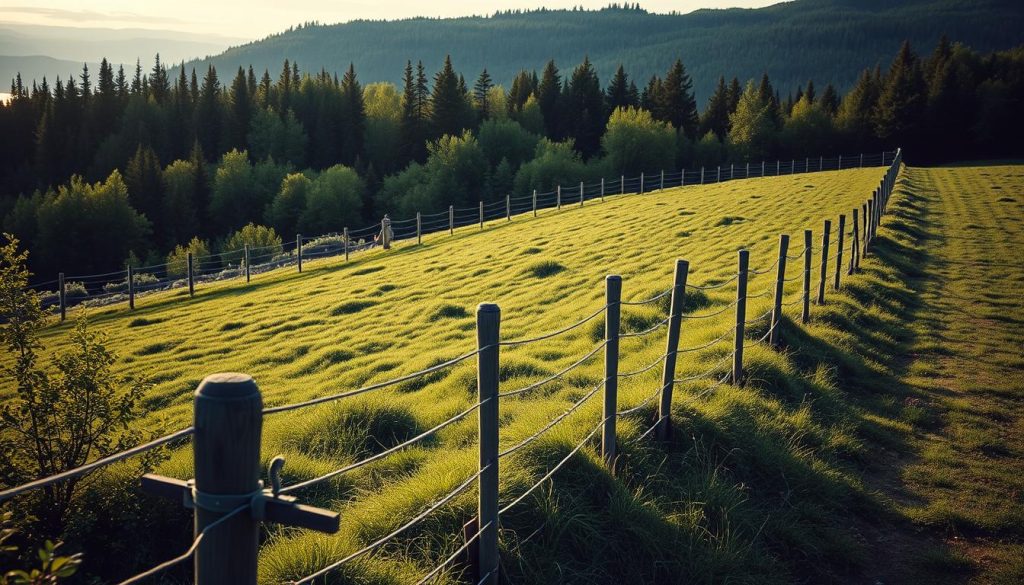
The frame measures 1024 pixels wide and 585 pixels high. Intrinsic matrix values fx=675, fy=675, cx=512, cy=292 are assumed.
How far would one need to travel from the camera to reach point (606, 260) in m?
20.4

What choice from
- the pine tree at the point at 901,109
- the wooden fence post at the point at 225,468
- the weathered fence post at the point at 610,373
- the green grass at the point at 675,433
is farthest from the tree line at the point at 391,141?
the wooden fence post at the point at 225,468

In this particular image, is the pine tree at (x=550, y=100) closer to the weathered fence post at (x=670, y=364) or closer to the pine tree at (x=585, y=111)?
the pine tree at (x=585, y=111)

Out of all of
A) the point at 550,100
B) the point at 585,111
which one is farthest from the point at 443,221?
the point at 550,100

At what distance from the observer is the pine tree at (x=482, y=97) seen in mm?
91750

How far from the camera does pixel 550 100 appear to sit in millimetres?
91812

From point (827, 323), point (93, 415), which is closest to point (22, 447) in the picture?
point (93, 415)

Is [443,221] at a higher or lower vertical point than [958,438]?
lower

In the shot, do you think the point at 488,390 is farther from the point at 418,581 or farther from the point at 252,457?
the point at 252,457

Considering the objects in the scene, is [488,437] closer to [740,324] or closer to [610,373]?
[610,373]

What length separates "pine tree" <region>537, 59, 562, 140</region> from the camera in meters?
91.1

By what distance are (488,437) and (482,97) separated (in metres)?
95.1

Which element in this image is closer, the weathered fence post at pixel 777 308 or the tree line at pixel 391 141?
the weathered fence post at pixel 777 308

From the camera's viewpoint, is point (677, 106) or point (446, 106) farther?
point (677, 106)

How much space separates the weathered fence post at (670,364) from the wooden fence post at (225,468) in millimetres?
4582
